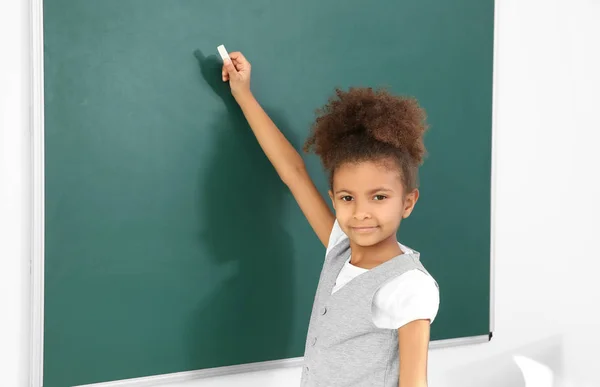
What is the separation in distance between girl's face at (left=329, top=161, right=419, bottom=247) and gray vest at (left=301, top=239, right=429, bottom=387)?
7 centimetres

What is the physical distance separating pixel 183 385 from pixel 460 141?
0.93m

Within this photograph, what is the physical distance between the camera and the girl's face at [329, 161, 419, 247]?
1.09m

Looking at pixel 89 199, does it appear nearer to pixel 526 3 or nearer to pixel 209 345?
pixel 209 345

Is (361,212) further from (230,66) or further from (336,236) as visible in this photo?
(230,66)

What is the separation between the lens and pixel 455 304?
157cm

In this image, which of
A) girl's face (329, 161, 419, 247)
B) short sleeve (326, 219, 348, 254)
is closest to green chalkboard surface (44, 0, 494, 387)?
short sleeve (326, 219, 348, 254)

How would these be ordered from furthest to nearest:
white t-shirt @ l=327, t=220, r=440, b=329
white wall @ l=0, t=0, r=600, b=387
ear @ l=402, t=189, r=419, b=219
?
white wall @ l=0, t=0, r=600, b=387 → ear @ l=402, t=189, r=419, b=219 → white t-shirt @ l=327, t=220, r=440, b=329

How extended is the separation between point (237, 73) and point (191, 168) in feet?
0.75

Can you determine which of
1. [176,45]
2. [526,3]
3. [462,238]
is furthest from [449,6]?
[176,45]

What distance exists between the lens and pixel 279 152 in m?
1.27

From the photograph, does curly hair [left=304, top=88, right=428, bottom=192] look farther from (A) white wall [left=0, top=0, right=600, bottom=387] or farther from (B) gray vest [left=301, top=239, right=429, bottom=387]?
(A) white wall [left=0, top=0, right=600, bottom=387]

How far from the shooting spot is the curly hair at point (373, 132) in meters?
1.09

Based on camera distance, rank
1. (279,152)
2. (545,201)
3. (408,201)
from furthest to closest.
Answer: (545,201)
(279,152)
(408,201)

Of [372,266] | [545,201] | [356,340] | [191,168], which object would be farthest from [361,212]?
[545,201]
